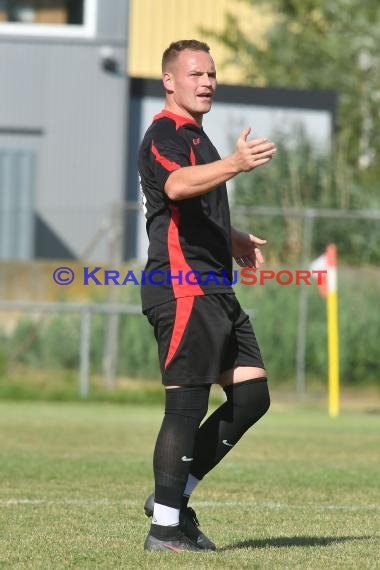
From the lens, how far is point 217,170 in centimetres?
541

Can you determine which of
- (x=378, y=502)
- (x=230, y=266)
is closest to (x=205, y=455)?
(x=230, y=266)

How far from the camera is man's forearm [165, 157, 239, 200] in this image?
17.7 feet

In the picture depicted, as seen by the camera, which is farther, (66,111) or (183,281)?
(66,111)

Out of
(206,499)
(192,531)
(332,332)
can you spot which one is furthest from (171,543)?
(332,332)

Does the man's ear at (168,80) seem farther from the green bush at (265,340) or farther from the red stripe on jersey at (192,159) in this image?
the green bush at (265,340)

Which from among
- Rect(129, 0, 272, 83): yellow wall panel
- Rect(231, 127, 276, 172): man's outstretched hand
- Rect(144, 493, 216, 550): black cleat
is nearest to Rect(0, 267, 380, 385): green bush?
Rect(144, 493, 216, 550): black cleat

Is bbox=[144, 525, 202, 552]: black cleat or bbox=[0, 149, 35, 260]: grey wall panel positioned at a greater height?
bbox=[0, 149, 35, 260]: grey wall panel

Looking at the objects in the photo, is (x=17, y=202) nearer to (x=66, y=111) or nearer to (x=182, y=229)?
(x=66, y=111)

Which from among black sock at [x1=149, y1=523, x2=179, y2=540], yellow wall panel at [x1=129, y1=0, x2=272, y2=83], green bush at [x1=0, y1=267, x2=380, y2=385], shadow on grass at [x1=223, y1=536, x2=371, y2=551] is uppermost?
yellow wall panel at [x1=129, y1=0, x2=272, y2=83]

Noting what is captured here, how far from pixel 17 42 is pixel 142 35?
548 inches

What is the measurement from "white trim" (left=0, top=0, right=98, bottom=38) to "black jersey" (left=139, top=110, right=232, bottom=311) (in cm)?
1770

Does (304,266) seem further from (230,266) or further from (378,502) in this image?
(230,266)

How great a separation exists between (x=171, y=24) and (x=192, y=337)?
31.4m

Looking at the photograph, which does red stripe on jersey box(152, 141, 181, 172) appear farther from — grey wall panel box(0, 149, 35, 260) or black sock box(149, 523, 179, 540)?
grey wall panel box(0, 149, 35, 260)
